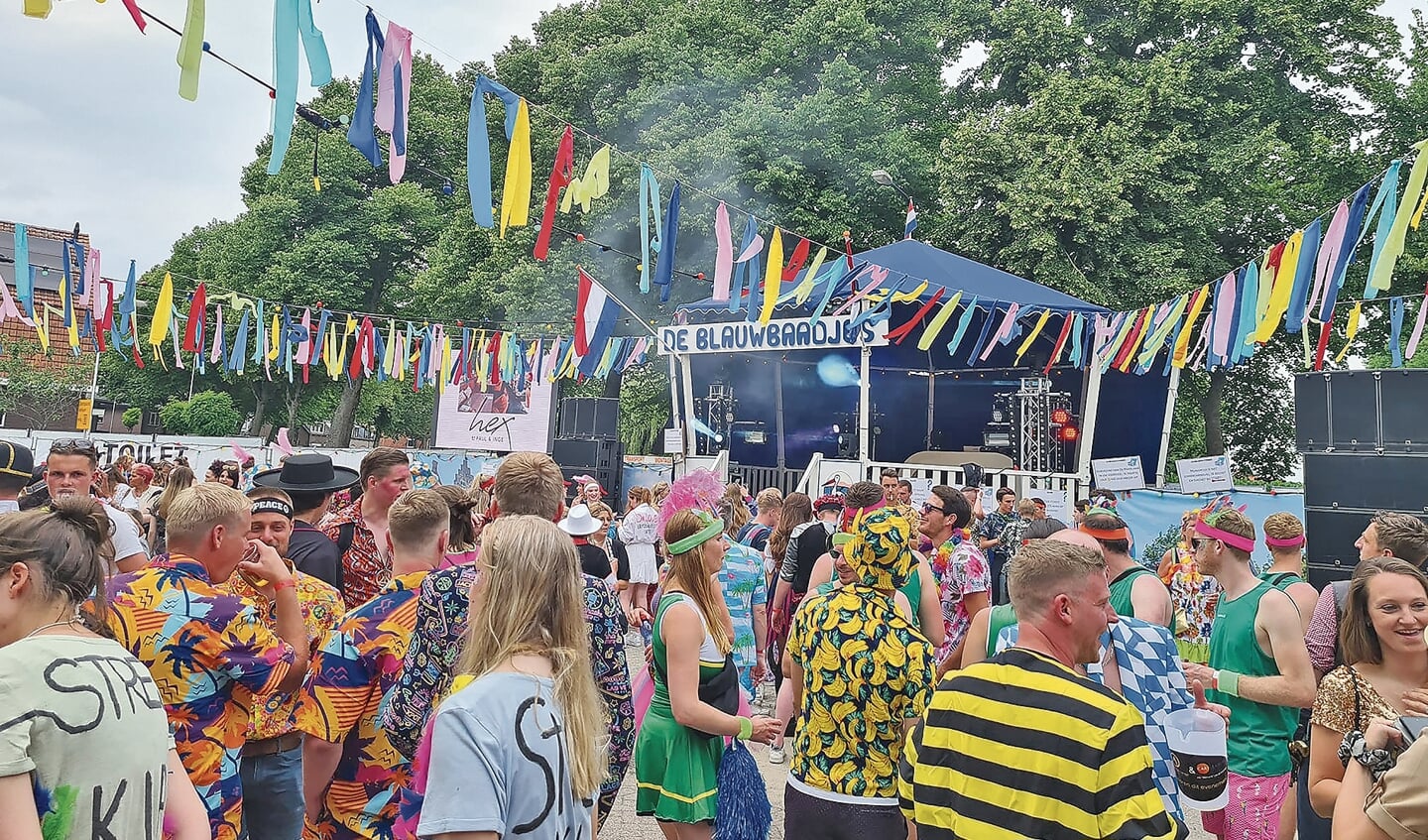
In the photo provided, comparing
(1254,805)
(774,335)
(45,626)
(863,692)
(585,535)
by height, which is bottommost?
(1254,805)

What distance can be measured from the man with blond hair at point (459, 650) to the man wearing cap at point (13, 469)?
264cm

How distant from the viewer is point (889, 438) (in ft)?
→ 65.2

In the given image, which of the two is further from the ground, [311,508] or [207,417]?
[207,417]

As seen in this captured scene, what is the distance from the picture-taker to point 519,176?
661cm

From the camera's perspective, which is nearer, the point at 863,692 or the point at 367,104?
the point at 863,692

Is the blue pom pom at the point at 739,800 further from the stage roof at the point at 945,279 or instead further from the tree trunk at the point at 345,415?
the tree trunk at the point at 345,415

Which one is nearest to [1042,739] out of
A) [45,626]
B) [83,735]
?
[83,735]

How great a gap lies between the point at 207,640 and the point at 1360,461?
782cm

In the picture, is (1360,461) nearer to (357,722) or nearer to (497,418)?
(357,722)

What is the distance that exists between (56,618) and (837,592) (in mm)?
2251

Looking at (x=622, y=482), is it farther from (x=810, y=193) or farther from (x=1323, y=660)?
(x=1323, y=660)

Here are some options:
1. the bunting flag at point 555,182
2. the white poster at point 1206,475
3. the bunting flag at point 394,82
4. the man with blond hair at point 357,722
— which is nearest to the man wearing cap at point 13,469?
the man with blond hair at point 357,722

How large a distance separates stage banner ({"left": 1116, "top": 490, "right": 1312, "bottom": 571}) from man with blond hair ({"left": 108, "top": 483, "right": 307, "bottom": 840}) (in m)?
9.93

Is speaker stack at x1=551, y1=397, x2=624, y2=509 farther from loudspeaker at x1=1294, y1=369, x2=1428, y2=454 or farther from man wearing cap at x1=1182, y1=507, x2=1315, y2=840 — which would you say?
man wearing cap at x1=1182, y1=507, x2=1315, y2=840
